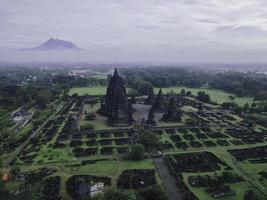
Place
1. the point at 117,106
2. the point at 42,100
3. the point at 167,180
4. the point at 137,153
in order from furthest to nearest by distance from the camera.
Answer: the point at 42,100
the point at 117,106
the point at 137,153
the point at 167,180

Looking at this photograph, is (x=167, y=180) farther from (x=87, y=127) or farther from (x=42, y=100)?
(x=42, y=100)

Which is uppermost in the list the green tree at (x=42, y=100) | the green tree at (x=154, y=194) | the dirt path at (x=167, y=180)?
the green tree at (x=42, y=100)

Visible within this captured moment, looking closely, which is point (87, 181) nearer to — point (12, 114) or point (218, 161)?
point (218, 161)

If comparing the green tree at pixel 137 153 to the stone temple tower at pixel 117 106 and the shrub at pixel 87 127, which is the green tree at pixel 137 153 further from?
the stone temple tower at pixel 117 106

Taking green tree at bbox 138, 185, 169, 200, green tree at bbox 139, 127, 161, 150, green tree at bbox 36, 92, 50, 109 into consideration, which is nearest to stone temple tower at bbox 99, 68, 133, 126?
green tree at bbox 139, 127, 161, 150

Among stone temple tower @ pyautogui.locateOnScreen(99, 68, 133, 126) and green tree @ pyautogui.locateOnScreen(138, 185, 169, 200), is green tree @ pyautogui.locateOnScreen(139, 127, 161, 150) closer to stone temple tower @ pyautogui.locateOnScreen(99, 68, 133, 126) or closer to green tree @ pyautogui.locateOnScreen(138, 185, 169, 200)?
stone temple tower @ pyautogui.locateOnScreen(99, 68, 133, 126)

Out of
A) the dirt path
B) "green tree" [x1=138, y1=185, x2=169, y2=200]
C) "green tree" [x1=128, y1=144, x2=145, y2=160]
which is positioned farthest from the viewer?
"green tree" [x1=128, y1=144, x2=145, y2=160]

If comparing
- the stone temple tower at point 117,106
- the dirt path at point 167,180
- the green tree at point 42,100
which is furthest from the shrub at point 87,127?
the green tree at point 42,100

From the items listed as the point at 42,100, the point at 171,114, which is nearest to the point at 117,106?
the point at 171,114

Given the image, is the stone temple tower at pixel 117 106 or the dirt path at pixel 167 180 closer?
the dirt path at pixel 167 180
